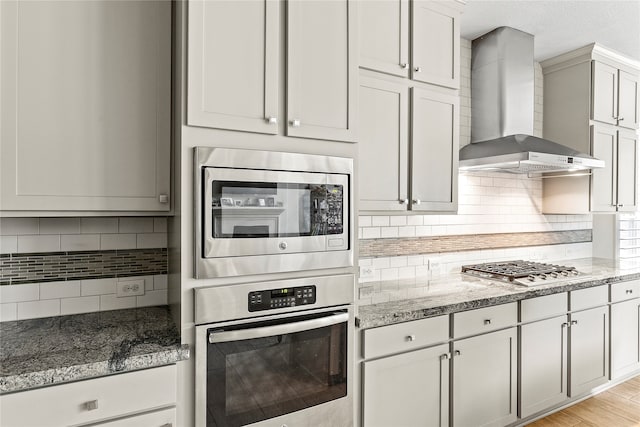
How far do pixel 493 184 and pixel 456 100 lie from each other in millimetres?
1132

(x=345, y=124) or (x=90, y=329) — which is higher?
(x=345, y=124)

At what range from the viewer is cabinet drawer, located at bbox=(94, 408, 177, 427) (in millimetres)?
1334

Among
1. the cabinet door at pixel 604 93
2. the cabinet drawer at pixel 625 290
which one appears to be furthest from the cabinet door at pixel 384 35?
the cabinet drawer at pixel 625 290

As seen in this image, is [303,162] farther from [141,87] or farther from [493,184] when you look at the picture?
[493,184]

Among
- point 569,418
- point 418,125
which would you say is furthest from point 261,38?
point 569,418

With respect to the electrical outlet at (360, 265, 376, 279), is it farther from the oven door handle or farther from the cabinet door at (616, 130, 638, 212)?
the cabinet door at (616, 130, 638, 212)

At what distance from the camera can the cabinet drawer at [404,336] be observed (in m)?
1.84

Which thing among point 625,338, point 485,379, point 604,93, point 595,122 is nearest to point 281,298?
point 485,379

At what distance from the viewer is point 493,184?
3.29m

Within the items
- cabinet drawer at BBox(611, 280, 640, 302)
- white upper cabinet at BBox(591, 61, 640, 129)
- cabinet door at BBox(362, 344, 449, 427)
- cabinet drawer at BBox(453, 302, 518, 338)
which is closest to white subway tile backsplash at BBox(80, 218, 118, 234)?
cabinet door at BBox(362, 344, 449, 427)

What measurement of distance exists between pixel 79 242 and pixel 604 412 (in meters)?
3.58

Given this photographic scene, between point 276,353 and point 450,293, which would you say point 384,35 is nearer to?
point 450,293

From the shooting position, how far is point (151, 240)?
1.97 metres

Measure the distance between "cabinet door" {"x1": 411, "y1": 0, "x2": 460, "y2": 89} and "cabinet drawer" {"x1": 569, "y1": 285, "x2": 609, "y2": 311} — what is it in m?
1.70
